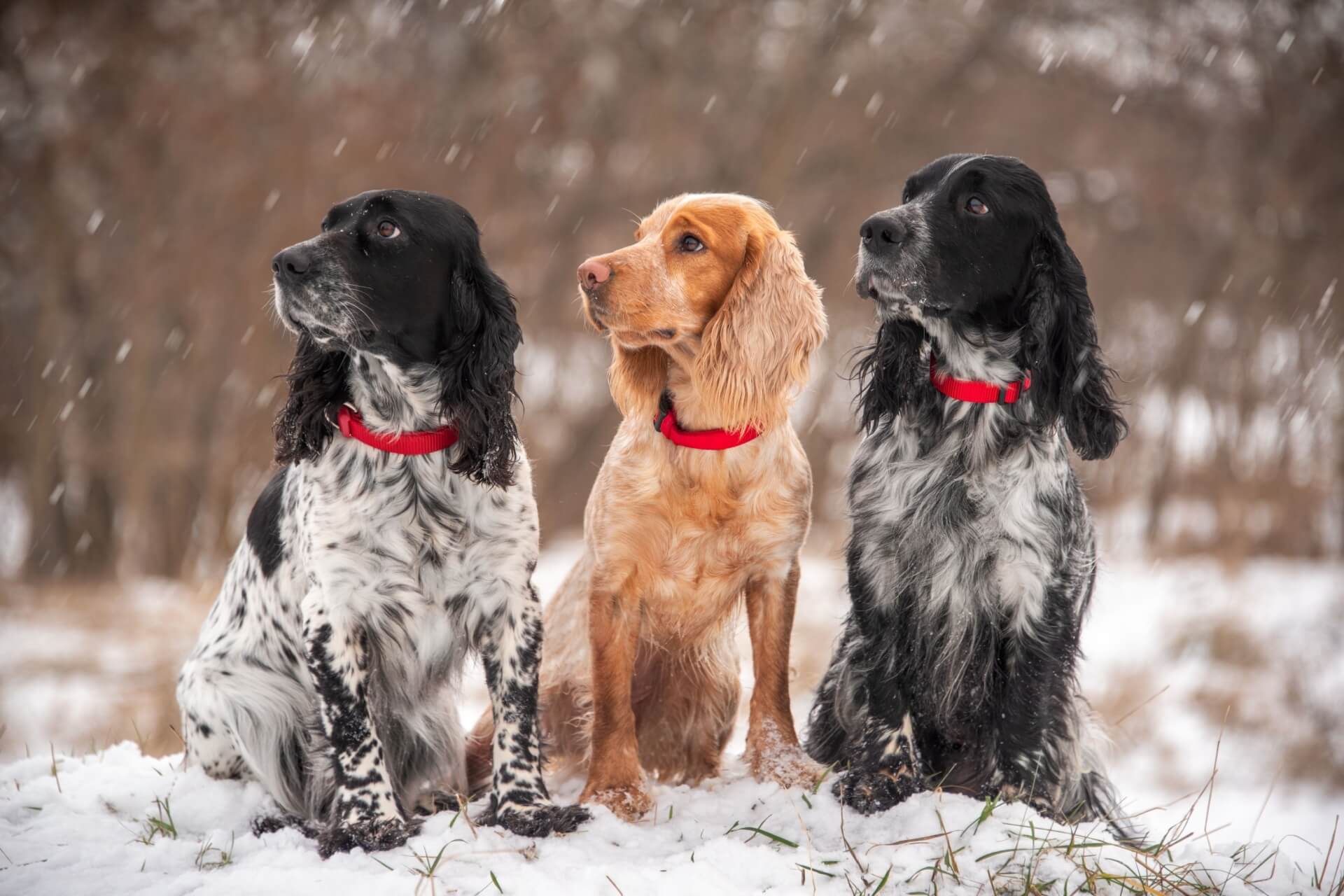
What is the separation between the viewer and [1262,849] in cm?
312

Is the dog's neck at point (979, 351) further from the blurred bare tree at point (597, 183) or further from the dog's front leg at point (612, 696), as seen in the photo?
the blurred bare tree at point (597, 183)

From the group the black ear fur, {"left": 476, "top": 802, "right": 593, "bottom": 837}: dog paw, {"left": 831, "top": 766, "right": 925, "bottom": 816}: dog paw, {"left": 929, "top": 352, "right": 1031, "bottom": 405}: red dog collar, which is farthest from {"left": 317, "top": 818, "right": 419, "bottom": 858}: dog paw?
{"left": 929, "top": 352, "right": 1031, "bottom": 405}: red dog collar

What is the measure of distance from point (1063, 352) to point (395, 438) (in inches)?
78.2

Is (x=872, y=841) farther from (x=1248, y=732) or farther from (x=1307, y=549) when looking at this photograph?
(x=1307, y=549)

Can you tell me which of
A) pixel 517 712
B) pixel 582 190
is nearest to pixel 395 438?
pixel 517 712

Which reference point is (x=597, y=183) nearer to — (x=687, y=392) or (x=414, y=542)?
(x=687, y=392)

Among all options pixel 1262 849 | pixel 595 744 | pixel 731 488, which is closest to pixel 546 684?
pixel 595 744

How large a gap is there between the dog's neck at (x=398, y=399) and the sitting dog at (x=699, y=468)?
0.53 m

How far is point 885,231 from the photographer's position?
9.73ft

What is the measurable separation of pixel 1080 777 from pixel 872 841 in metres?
0.90

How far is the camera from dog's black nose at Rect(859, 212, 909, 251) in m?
2.96

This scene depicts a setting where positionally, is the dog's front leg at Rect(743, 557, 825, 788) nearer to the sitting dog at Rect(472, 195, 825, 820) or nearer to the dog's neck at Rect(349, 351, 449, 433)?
the sitting dog at Rect(472, 195, 825, 820)

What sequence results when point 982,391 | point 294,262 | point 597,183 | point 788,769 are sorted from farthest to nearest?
point 597,183
point 788,769
point 982,391
point 294,262

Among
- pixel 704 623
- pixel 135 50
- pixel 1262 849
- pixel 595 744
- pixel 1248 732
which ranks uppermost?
pixel 135 50
